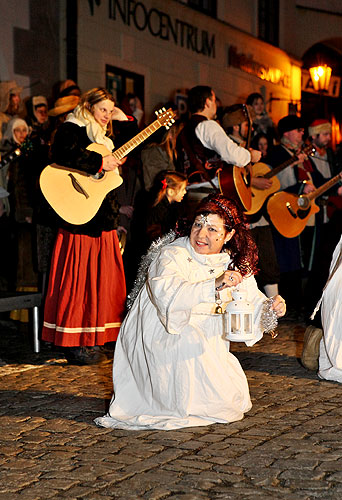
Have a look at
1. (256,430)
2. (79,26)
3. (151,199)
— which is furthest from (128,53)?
(256,430)

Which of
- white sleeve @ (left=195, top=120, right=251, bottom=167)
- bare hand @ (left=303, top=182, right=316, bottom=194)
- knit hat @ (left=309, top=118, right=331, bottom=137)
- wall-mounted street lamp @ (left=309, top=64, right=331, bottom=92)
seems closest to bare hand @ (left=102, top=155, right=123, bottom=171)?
white sleeve @ (left=195, top=120, right=251, bottom=167)

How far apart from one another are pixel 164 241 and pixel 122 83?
9.63 metres

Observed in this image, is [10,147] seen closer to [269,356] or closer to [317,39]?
[269,356]

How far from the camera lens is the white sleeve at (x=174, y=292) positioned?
478cm

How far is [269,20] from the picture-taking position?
2020cm

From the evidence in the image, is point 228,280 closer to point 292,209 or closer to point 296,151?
point 292,209

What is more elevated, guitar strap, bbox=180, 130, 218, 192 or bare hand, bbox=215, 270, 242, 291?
guitar strap, bbox=180, 130, 218, 192

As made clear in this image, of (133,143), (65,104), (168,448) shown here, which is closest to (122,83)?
(65,104)

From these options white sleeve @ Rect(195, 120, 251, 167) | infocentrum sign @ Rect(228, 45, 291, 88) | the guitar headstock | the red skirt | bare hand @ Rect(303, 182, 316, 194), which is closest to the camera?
the red skirt

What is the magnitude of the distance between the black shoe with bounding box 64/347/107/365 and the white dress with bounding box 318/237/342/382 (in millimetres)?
1666

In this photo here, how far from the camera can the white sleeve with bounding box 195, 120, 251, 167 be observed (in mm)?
7574

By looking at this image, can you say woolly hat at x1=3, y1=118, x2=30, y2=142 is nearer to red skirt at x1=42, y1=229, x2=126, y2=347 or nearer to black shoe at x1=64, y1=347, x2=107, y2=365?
red skirt at x1=42, y1=229, x2=126, y2=347

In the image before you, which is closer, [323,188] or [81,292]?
[81,292]

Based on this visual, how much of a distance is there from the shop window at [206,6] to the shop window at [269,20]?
7.72 ft
